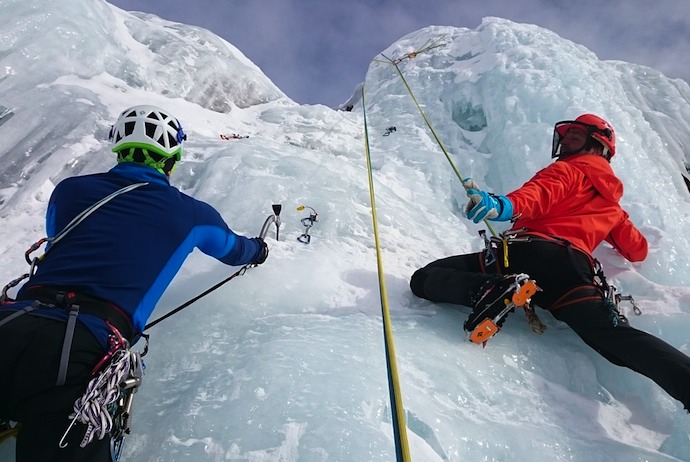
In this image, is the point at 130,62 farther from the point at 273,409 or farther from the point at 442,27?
the point at 442,27

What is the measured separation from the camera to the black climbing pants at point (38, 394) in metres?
1.16

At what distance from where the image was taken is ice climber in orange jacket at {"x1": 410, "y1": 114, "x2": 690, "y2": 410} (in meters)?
2.16

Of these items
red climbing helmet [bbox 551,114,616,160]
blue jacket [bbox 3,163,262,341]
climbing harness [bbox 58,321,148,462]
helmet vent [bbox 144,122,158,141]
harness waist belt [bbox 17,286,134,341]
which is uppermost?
red climbing helmet [bbox 551,114,616,160]

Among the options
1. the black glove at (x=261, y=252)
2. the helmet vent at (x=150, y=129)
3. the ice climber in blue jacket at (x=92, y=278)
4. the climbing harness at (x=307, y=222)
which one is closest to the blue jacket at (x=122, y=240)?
the ice climber in blue jacket at (x=92, y=278)

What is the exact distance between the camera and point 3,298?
155cm

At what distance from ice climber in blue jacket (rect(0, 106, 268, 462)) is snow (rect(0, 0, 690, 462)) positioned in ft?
1.54

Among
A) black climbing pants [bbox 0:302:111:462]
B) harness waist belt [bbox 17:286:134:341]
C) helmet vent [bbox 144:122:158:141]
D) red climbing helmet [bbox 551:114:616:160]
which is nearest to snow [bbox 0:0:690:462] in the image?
black climbing pants [bbox 0:302:111:462]

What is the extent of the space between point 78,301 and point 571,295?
2.51m

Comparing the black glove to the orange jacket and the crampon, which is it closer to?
the crampon

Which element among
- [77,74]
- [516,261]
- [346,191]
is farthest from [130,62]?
[516,261]

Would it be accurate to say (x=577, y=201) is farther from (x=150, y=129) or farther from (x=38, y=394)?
(x=38, y=394)

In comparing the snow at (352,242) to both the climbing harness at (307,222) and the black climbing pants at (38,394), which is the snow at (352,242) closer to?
the climbing harness at (307,222)

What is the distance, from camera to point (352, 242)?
151 inches

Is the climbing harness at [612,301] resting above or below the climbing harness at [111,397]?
above
